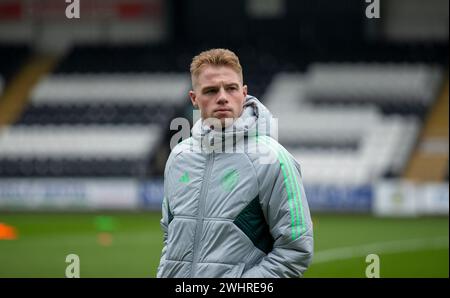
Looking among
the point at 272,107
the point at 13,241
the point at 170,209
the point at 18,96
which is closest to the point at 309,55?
the point at 272,107

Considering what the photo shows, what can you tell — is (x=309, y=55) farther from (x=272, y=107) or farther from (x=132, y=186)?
(x=132, y=186)

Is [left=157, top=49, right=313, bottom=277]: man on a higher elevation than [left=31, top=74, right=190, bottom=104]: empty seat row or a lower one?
lower

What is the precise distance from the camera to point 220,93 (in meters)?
4.60

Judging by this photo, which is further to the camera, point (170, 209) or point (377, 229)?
point (377, 229)

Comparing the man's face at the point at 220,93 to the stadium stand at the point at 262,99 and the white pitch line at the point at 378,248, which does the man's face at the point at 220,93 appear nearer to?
the white pitch line at the point at 378,248

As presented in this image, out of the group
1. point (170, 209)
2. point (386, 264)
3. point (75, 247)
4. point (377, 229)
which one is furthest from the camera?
point (377, 229)

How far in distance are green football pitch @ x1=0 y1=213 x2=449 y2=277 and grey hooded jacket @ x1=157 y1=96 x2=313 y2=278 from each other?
8463mm

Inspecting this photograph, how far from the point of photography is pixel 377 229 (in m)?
18.6

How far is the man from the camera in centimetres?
447

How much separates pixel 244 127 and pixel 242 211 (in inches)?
15.2

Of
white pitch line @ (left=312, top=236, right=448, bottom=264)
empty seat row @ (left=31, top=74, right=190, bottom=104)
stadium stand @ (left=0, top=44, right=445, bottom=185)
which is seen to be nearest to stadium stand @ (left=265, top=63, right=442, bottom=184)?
stadium stand @ (left=0, top=44, right=445, bottom=185)

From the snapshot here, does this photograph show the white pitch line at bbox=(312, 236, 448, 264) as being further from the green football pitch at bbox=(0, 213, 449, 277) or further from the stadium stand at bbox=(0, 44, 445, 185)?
the stadium stand at bbox=(0, 44, 445, 185)

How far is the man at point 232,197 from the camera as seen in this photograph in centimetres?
447

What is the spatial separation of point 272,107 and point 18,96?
8.29 meters
